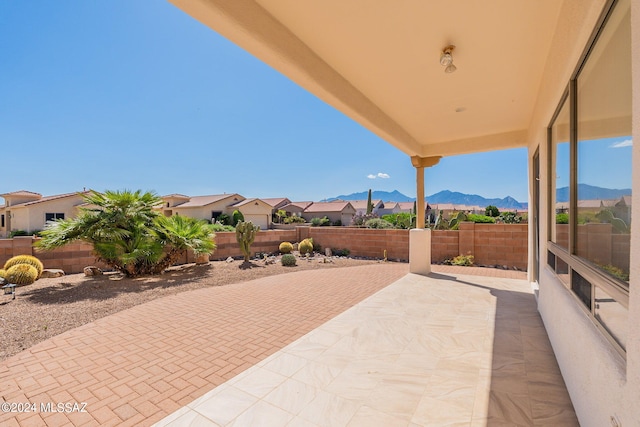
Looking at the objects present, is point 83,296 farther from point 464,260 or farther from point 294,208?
point 294,208

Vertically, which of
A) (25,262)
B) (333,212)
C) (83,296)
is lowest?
(83,296)

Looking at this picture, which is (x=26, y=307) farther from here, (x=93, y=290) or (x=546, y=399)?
(x=546, y=399)

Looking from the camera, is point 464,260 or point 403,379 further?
point 464,260

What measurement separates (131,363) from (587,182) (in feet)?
15.4

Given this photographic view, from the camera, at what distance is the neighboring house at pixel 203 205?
29531mm

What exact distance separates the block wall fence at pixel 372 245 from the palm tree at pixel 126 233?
102 centimetres

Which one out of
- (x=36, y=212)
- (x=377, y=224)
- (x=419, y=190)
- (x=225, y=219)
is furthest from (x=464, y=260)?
(x=36, y=212)

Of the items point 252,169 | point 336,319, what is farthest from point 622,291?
point 252,169

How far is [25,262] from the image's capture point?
6816 mm

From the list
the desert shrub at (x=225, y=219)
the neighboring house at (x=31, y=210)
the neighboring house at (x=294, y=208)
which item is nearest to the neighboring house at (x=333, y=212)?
the neighboring house at (x=294, y=208)

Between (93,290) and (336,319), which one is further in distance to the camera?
(93,290)

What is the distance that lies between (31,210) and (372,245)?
96.7 feet

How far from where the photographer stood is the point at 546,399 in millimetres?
2277

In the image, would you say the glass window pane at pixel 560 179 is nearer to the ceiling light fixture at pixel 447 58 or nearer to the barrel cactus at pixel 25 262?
the ceiling light fixture at pixel 447 58
